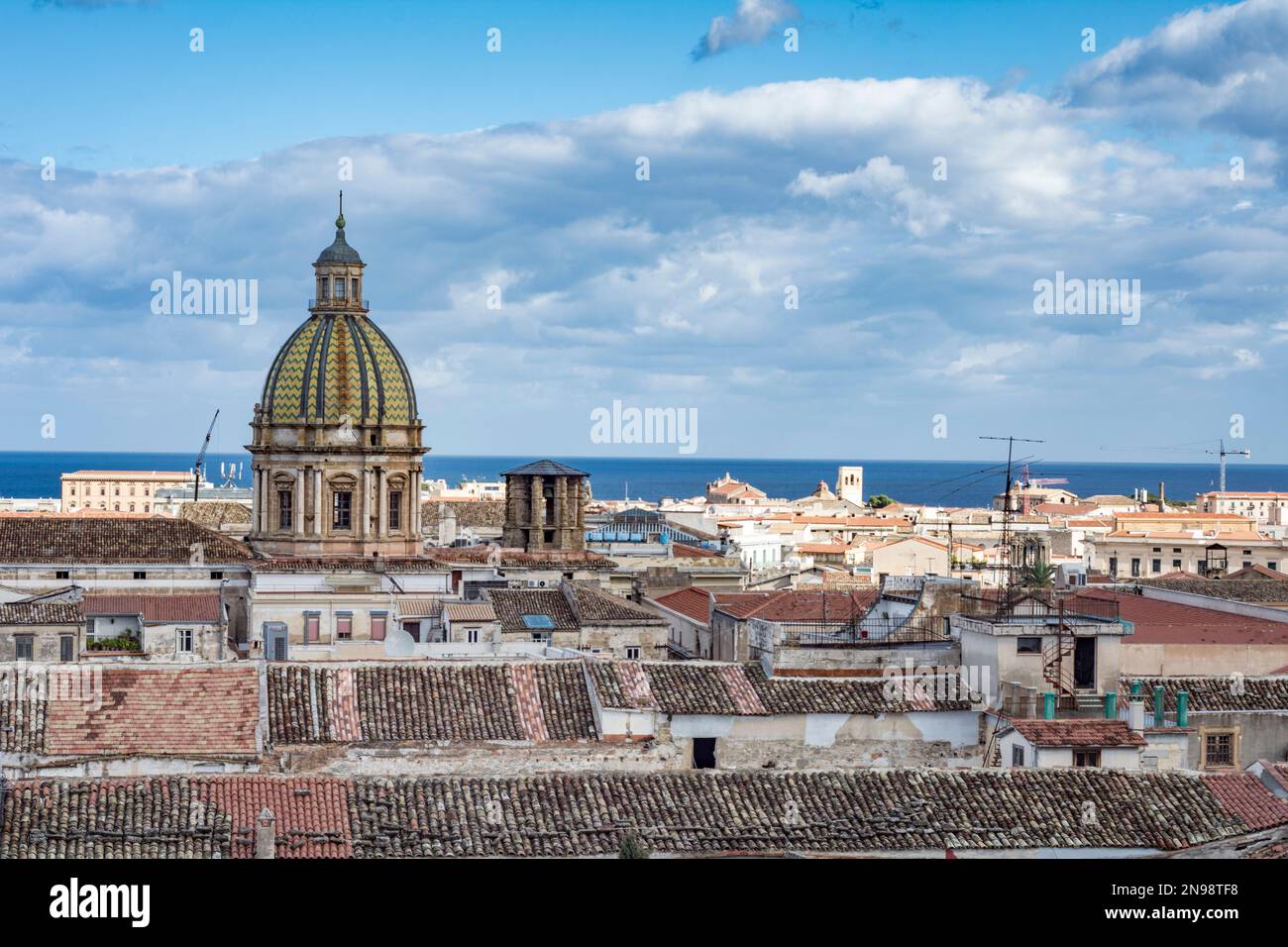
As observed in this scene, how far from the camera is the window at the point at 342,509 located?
5475 centimetres

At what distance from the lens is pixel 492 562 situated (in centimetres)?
5544

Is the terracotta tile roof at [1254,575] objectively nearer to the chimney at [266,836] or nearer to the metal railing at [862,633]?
the metal railing at [862,633]

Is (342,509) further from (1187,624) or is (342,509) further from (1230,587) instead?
(1187,624)

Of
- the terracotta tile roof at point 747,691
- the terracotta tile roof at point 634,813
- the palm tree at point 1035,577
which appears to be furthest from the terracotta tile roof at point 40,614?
the palm tree at point 1035,577

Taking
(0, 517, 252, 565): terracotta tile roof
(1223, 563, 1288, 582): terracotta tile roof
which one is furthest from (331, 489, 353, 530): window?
(1223, 563, 1288, 582): terracotta tile roof

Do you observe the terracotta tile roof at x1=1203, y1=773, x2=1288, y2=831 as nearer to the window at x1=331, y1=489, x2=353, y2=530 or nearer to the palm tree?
the palm tree

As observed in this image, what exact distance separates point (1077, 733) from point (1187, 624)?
11.7 metres

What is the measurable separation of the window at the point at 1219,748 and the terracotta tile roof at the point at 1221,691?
48 centimetres

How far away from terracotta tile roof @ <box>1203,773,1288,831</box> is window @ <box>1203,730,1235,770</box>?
16.8 ft

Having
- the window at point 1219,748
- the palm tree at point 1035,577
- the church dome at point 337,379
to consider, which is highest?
the church dome at point 337,379

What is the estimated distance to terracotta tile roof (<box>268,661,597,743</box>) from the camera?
89.9 ft
